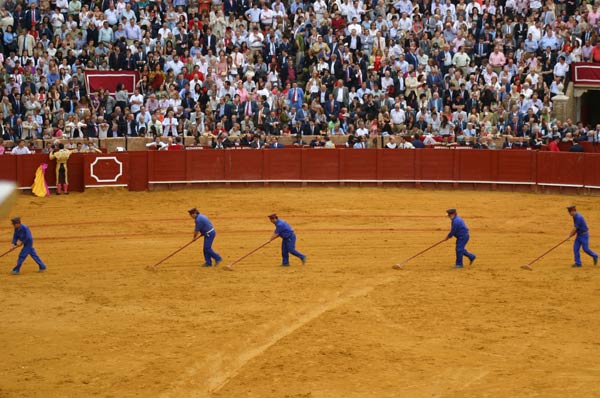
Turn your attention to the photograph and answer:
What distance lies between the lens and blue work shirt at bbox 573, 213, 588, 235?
22641 mm

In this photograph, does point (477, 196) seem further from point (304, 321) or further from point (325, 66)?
point (304, 321)

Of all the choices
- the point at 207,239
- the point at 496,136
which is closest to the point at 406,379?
the point at 207,239

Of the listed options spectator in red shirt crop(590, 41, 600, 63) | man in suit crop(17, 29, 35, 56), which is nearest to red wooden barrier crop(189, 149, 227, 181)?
man in suit crop(17, 29, 35, 56)

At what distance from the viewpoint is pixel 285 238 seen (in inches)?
908

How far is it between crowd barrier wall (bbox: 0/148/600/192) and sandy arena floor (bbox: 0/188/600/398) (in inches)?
95.3

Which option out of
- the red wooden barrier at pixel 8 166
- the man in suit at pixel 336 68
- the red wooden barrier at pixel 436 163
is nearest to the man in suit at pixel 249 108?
the man in suit at pixel 336 68

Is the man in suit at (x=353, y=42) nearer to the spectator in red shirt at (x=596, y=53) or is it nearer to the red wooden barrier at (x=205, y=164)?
the red wooden barrier at (x=205, y=164)

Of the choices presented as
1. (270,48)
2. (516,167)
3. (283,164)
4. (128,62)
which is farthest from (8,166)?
(516,167)

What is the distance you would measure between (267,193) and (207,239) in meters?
9.73

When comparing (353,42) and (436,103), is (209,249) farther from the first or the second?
(353,42)

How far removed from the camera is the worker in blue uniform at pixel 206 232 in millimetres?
22875

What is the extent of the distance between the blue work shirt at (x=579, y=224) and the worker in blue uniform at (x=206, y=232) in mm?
7156

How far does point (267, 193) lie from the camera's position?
32750 mm

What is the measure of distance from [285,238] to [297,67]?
1503 cm
